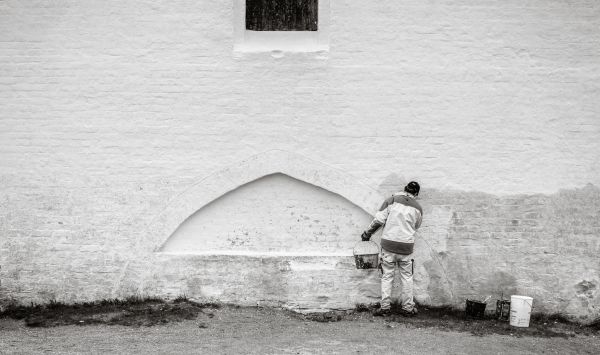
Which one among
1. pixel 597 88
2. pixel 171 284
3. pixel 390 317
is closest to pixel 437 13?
pixel 597 88

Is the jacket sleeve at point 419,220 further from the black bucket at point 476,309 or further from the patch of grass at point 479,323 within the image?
the black bucket at point 476,309

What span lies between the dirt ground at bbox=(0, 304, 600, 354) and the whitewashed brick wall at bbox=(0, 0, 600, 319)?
781mm

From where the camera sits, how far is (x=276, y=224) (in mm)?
9797

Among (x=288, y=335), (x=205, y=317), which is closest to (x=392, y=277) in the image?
(x=288, y=335)

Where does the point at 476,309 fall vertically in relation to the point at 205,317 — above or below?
above

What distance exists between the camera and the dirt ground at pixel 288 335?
8219mm

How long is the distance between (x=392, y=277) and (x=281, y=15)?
4026 millimetres

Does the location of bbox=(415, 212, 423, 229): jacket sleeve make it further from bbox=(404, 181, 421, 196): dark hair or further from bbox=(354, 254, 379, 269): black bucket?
bbox=(354, 254, 379, 269): black bucket

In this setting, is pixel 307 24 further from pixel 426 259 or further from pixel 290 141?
pixel 426 259

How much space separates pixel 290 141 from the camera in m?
9.64

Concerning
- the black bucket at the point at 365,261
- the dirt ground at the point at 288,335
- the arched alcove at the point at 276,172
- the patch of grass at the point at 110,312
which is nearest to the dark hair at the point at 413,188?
the arched alcove at the point at 276,172

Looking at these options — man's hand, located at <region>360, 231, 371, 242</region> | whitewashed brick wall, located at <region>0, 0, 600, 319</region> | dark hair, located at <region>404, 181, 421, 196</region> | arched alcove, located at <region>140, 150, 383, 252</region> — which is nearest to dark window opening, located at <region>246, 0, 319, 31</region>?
whitewashed brick wall, located at <region>0, 0, 600, 319</region>

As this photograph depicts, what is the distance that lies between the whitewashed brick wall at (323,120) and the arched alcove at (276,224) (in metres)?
0.25

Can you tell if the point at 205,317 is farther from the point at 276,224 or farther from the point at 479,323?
the point at 479,323
